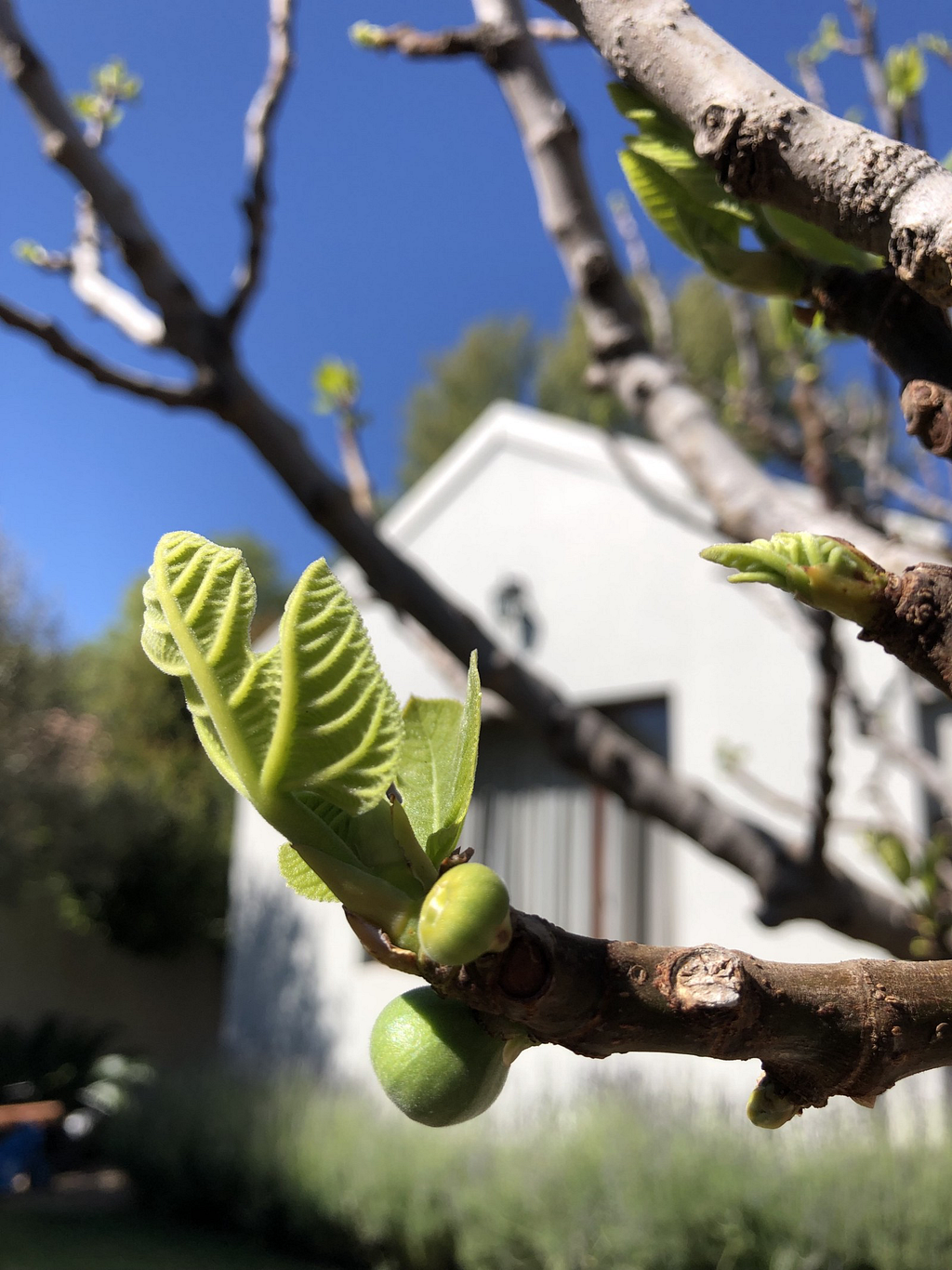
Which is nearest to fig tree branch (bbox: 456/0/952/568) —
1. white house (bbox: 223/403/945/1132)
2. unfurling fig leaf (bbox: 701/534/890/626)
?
unfurling fig leaf (bbox: 701/534/890/626)

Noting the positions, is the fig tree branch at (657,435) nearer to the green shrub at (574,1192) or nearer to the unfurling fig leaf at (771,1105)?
the unfurling fig leaf at (771,1105)

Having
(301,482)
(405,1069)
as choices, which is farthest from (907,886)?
(405,1069)

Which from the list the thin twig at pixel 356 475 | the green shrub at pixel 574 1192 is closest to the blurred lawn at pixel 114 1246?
the green shrub at pixel 574 1192

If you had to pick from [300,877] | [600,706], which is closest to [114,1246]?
[600,706]

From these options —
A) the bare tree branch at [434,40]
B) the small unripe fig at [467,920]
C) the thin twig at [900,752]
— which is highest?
the bare tree branch at [434,40]

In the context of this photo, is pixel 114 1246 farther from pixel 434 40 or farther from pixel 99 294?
pixel 434 40

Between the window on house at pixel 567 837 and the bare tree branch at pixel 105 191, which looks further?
the window on house at pixel 567 837

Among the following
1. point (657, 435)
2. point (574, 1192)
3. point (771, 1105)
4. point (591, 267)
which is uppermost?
point (591, 267)
